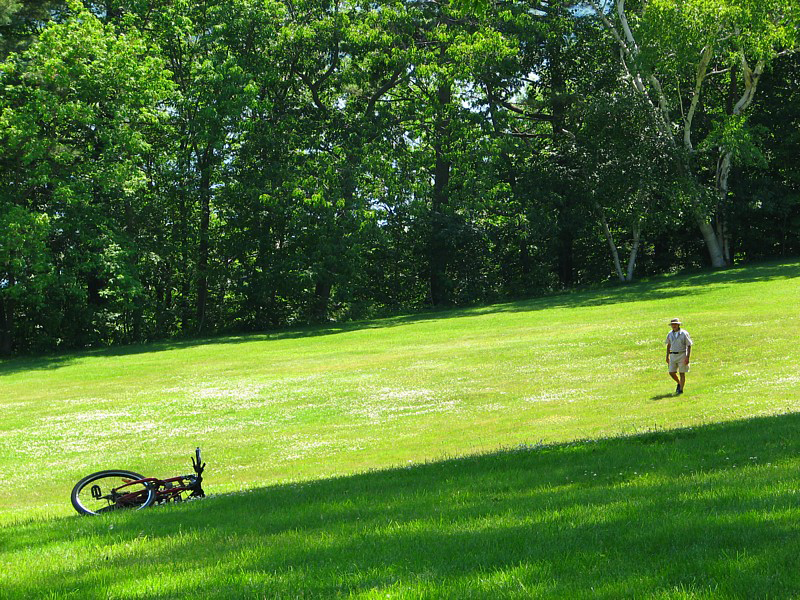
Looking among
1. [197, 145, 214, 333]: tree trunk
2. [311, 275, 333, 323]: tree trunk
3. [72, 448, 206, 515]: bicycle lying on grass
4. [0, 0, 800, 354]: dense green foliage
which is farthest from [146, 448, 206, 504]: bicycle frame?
[311, 275, 333, 323]: tree trunk

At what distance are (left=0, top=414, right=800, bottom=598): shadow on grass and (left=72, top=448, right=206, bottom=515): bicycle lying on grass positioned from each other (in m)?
0.70

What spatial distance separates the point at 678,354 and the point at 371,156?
92.0 ft

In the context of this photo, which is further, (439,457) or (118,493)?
(439,457)

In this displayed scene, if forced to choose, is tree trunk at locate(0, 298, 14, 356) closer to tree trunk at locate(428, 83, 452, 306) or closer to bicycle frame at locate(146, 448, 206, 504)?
tree trunk at locate(428, 83, 452, 306)

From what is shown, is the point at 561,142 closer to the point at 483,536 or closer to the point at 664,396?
the point at 664,396

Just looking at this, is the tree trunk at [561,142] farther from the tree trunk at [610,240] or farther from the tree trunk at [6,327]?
the tree trunk at [6,327]

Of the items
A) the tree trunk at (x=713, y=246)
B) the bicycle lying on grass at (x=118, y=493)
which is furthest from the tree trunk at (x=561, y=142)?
the bicycle lying on grass at (x=118, y=493)

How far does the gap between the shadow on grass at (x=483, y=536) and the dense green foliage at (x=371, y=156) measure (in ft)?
106

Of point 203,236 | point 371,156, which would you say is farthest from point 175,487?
point 203,236

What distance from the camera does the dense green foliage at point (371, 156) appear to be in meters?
40.5

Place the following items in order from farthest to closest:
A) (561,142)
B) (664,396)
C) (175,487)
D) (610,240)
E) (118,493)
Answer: (561,142), (610,240), (664,396), (175,487), (118,493)

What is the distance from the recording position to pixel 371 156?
1774 inches

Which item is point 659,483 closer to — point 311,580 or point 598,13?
point 311,580

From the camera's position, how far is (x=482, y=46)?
44.1 metres
